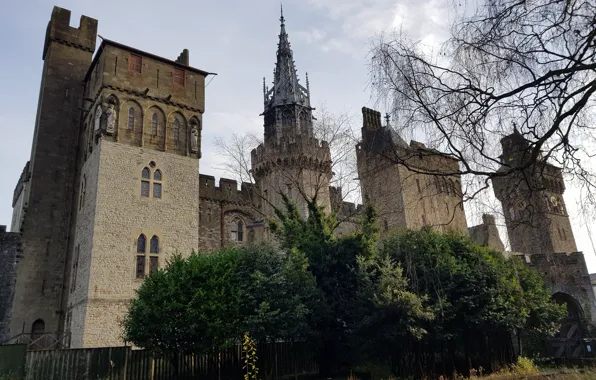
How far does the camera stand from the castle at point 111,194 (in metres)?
18.2

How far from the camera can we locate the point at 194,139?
22.3 m

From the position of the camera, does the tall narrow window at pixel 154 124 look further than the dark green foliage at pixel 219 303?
Yes

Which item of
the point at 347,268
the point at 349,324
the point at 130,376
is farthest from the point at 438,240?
the point at 130,376

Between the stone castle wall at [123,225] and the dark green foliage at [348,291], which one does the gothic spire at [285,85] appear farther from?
the dark green foliage at [348,291]

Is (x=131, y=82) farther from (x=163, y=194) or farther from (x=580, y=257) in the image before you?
(x=580, y=257)

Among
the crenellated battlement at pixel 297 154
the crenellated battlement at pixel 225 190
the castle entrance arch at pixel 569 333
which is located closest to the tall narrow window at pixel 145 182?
the crenellated battlement at pixel 225 190

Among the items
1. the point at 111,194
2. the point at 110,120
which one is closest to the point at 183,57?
the point at 110,120

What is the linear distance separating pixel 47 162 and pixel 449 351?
65.5ft

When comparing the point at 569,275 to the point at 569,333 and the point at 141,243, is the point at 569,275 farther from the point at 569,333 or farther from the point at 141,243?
the point at 141,243

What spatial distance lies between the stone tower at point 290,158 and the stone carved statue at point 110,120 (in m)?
8.65

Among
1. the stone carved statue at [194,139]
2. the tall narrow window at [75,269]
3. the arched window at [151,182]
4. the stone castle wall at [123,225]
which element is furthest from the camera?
the stone carved statue at [194,139]

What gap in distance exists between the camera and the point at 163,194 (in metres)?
20.4

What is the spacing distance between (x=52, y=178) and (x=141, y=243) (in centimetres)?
649

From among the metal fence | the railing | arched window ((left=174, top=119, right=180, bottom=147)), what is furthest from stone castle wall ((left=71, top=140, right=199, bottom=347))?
the metal fence
